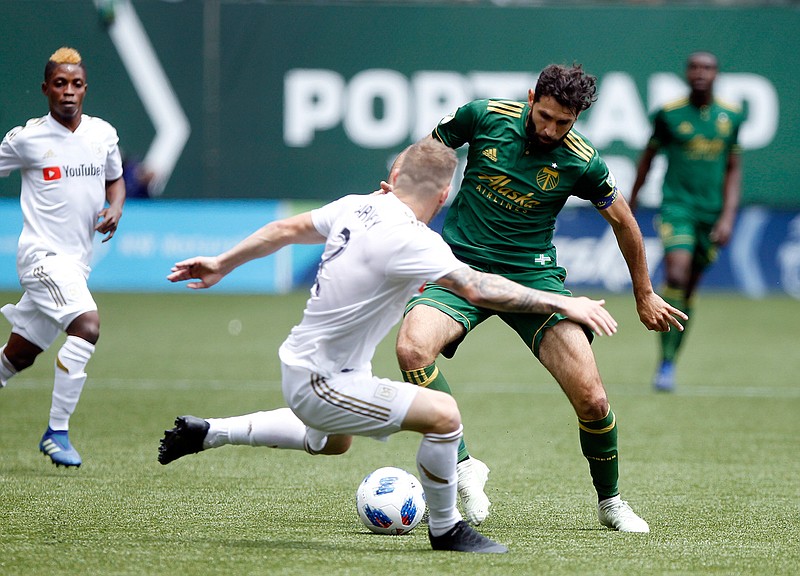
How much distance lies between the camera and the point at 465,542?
5.20 metres

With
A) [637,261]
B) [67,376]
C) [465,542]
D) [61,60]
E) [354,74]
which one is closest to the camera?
[465,542]

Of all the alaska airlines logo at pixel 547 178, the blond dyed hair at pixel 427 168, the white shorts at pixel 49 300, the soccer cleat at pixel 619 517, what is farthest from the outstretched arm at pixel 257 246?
the white shorts at pixel 49 300

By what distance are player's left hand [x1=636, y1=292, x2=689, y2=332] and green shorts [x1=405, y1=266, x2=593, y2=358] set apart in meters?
0.37

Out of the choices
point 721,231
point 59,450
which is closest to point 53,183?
point 59,450

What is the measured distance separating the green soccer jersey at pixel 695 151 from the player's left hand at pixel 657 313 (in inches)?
214

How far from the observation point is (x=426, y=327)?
612 centimetres

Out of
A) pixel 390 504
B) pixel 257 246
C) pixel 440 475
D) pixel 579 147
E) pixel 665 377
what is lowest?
pixel 665 377

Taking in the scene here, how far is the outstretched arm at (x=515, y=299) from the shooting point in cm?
488

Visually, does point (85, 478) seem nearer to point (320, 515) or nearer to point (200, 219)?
point (320, 515)

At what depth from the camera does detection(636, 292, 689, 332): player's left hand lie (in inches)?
229

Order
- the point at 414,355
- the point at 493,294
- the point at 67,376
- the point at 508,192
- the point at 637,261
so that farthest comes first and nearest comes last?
the point at 67,376
the point at 508,192
the point at 637,261
the point at 414,355
the point at 493,294

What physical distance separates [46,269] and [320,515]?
2.42 metres

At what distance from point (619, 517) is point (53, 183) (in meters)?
3.81

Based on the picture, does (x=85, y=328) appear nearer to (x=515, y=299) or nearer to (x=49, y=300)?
(x=49, y=300)
